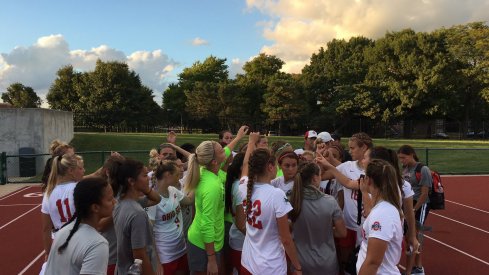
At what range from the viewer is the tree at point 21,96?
73.1 m

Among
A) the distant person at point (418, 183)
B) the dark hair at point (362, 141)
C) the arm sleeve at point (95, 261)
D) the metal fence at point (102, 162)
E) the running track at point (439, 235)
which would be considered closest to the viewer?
the arm sleeve at point (95, 261)

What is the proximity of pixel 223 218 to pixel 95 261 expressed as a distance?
1777mm

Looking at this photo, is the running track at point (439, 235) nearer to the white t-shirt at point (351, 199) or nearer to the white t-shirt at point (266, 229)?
the white t-shirt at point (351, 199)

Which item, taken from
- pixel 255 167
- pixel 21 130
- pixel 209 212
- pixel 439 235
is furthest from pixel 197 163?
pixel 21 130

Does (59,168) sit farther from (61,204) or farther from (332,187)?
(332,187)

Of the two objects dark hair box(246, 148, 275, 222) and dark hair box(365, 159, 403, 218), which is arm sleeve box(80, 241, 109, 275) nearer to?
dark hair box(246, 148, 275, 222)

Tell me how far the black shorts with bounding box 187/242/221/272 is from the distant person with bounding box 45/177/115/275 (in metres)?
1.48

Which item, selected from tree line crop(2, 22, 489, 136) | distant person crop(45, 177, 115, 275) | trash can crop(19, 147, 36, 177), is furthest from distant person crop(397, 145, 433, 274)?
tree line crop(2, 22, 489, 136)

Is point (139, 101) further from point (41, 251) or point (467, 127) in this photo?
point (41, 251)

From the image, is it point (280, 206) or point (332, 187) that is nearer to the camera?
point (280, 206)

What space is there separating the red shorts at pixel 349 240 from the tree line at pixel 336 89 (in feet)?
128

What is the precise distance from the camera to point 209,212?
11.7 ft

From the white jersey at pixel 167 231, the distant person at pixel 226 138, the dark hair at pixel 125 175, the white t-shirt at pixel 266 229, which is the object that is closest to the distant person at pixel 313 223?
the white t-shirt at pixel 266 229

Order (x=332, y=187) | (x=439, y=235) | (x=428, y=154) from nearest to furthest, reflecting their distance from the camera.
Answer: (x=332, y=187), (x=439, y=235), (x=428, y=154)
